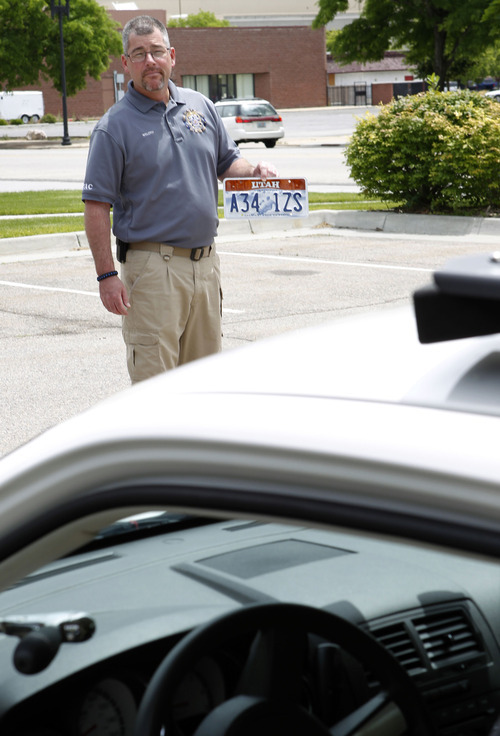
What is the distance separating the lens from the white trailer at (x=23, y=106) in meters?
66.1

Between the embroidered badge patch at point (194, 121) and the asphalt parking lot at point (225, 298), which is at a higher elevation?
the embroidered badge patch at point (194, 121)

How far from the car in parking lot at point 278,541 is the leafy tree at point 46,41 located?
45.7m

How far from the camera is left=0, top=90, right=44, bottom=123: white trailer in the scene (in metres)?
66.1

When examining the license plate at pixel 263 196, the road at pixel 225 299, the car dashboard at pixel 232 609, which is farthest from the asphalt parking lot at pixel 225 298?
the car dashboard at pixel 232 609

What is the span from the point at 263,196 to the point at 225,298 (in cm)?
531

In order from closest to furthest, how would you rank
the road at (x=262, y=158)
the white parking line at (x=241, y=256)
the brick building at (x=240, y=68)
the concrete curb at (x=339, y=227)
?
the white parking line at (x=241, y=256) → the concrete curb at (x=339, y=227) → the road at (x=262, y=158) → the brick building at (x=240, y=68)

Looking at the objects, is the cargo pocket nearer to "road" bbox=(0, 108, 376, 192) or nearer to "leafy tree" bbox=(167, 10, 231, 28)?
"road" bbox=(0, 108, 376, 192)

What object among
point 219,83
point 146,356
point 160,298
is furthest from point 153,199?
point 219,83

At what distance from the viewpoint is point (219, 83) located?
78.1 metres

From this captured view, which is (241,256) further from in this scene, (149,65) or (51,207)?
(149,65)

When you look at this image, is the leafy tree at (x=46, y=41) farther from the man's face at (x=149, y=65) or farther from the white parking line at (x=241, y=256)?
the man's face at (x=149, y=65)

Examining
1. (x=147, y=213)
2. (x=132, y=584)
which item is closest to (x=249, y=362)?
(x=132, y=584)

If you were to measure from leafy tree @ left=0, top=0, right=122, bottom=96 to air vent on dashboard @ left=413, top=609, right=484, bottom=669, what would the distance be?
45852mm

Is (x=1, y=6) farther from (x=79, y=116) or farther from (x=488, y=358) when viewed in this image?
(x=488, y=358)
